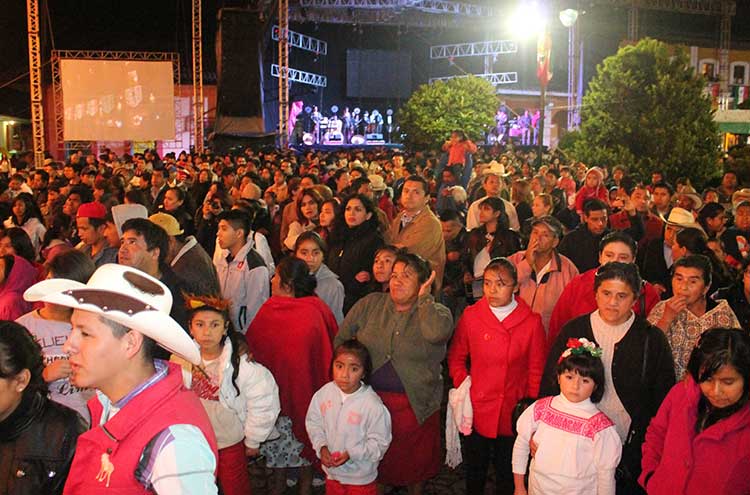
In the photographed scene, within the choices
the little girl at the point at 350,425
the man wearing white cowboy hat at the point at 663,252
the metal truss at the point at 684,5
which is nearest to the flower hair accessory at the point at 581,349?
the little girl at the point at 350,425

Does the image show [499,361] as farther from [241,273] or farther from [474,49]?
[474,49]

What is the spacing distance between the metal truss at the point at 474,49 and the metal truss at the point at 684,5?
5.43 m

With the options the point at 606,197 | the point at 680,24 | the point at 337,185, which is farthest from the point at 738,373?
the point at 680,24

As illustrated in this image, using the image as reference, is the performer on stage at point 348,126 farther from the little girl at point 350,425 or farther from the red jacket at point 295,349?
the little girl at point 350,425

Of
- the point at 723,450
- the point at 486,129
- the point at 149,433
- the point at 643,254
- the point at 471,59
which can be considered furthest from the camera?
the point at 471,59

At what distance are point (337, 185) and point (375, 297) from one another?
5565 mm

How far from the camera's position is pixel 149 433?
5.97ft

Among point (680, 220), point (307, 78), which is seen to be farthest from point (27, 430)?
point (307, 78)

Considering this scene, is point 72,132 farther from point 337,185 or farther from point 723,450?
point 723,450

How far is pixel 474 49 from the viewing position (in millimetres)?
33656

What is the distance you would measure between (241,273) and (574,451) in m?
2.76

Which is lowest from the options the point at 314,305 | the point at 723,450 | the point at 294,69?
the point at 723,450

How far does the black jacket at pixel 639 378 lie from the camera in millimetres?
3385

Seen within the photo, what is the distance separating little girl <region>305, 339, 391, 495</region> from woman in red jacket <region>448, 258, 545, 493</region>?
51 centimetres
